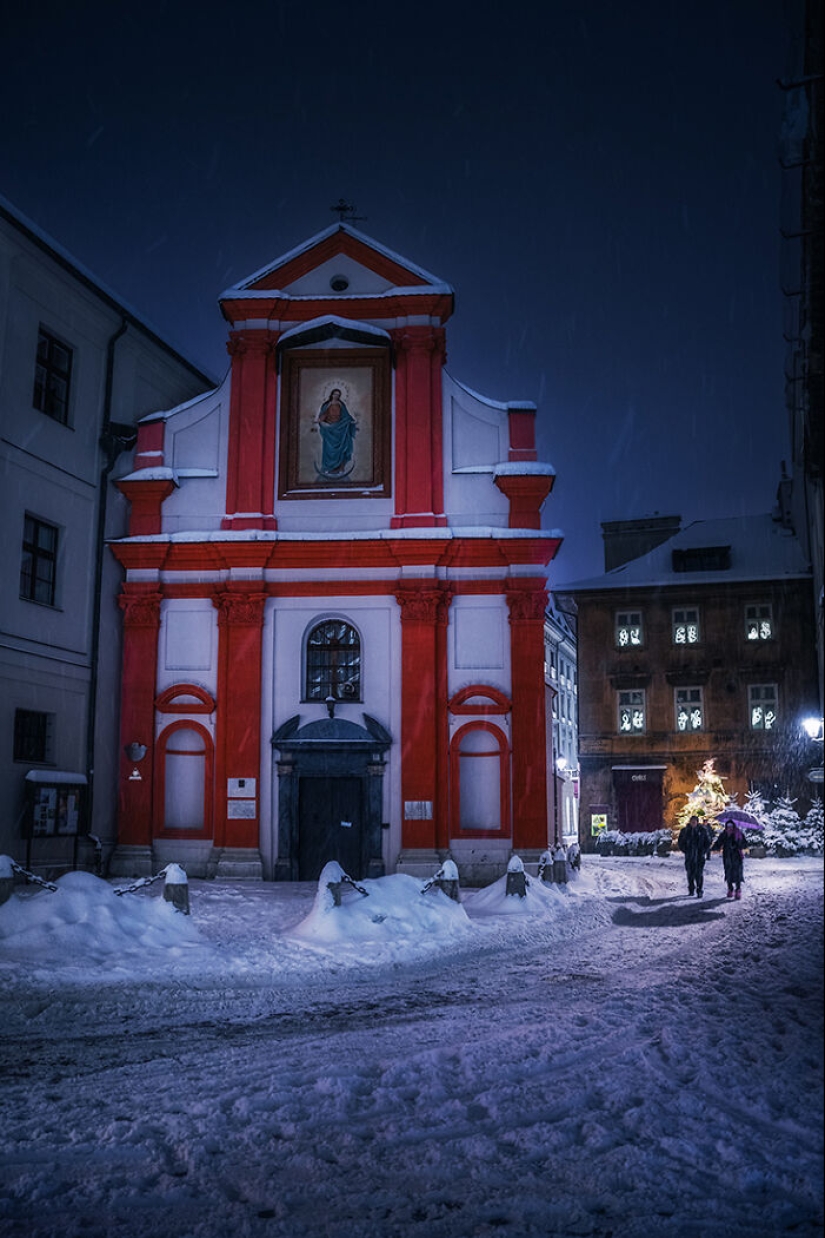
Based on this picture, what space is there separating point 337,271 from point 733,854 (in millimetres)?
27139

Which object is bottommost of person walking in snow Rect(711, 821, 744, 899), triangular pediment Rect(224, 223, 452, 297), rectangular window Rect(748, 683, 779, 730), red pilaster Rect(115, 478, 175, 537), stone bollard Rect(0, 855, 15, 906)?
stone bollard Rect(0, 855, 15, 906)

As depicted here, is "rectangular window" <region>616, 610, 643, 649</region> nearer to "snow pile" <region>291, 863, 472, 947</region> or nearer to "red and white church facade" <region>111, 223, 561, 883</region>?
"red and white church facade" <region>111, 223, 561, 883</region>

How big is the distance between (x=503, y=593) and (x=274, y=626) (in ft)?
19.2

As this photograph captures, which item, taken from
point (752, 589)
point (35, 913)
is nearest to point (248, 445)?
point (752, 589)

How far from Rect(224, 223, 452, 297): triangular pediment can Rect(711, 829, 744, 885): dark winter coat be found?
25.8 metres

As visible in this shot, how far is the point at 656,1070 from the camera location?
2119 mm

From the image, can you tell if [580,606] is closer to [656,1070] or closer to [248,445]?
[248,445]

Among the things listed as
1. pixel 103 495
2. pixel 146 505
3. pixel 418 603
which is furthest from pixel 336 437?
pixel 103 495

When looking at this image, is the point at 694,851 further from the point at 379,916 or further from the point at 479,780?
the point at 479,780

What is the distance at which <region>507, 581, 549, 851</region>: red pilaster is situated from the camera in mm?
25344

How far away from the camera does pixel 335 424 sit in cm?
2733

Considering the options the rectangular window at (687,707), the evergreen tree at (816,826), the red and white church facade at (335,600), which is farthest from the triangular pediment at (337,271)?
the evergreen tree at (816,826)

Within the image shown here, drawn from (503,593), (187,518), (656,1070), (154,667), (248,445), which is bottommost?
(656,1070)

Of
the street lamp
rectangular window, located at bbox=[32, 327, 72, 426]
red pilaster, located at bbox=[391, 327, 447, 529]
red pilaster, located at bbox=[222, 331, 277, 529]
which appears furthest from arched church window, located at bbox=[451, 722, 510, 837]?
the street lamp
